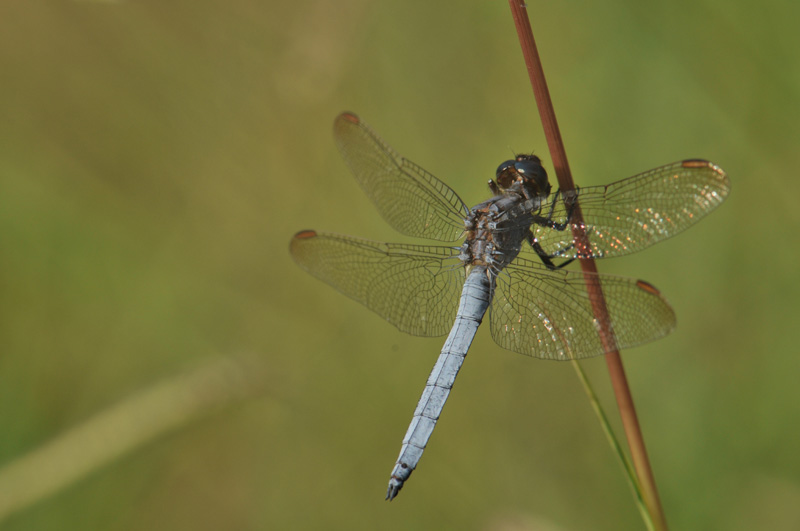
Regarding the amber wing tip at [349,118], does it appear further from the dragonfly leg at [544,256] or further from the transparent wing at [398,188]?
the dragonfly leg at [544,256]

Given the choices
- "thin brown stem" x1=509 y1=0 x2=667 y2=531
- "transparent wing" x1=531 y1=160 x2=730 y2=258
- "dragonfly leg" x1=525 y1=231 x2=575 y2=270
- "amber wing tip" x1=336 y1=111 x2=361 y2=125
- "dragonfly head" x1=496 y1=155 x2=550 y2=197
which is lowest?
"thin brown stem" x1=509 y1=0 x2=667 y2=531

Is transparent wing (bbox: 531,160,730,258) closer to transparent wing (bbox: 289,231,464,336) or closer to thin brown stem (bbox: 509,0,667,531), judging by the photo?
thin brown stem (bbox: 509,0,667,531)

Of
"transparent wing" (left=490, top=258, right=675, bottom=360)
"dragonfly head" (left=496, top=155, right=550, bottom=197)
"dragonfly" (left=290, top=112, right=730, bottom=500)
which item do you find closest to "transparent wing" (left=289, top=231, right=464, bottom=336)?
"dragonfly" (left=290, top=112, right=730, bottom=500)

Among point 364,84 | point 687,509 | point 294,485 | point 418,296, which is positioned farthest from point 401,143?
point 687,509

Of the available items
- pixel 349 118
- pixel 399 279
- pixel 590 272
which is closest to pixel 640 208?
pixel 590 272

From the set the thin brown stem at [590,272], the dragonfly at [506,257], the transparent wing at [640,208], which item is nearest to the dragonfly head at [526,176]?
the dragonfly at [506,257]
